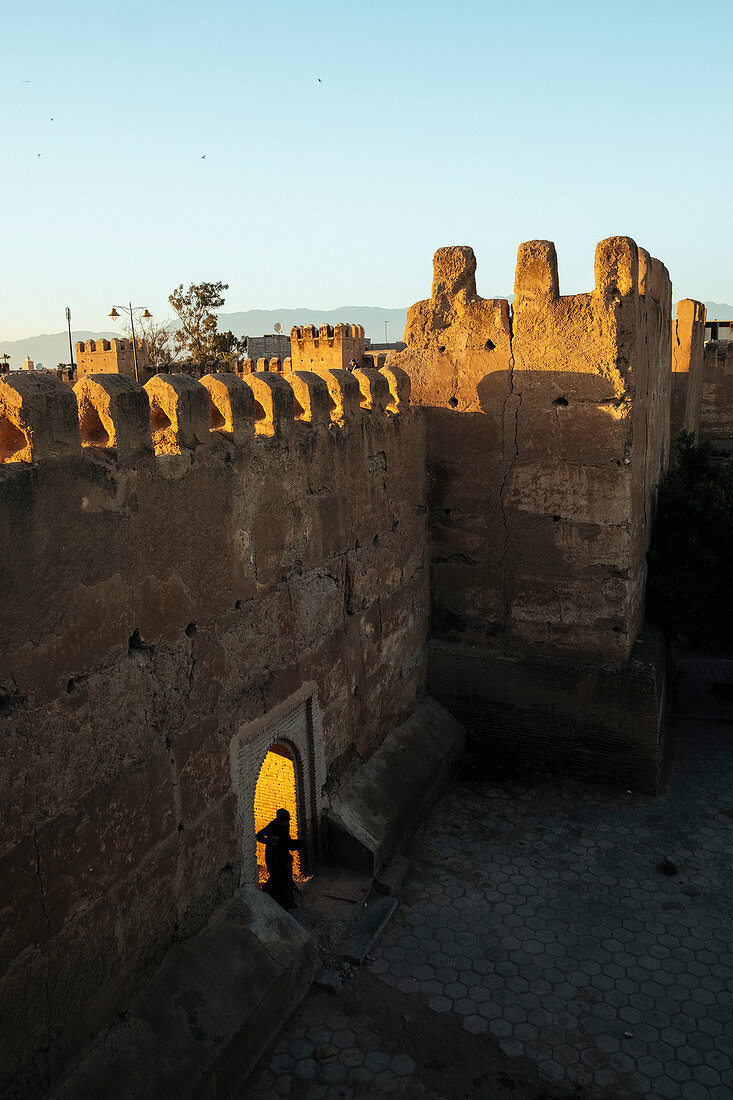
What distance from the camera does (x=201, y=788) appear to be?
4961 millimetres

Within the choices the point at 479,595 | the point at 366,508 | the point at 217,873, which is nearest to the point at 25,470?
the point at 217,873

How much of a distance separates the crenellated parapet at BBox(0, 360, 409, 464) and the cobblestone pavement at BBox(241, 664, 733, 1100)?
353cm

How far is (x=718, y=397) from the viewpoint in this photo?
14.3 meters

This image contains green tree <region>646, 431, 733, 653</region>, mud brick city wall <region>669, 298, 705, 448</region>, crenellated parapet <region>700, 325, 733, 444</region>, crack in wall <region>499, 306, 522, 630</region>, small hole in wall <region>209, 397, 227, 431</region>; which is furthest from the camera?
crenellated parapet <region>700, 325, 733, 444</region>

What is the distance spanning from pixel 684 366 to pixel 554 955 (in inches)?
334

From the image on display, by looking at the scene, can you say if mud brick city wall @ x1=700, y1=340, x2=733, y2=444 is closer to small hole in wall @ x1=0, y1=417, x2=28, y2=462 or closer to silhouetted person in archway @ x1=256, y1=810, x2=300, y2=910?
silhouetted person in archway @ x1=256, y1=810, x2=300, y2=910

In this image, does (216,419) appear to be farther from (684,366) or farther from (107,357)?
(107,357)

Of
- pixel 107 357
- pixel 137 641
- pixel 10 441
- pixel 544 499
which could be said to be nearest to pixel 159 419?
pixel 10 441

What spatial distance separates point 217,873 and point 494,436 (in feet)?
15.0

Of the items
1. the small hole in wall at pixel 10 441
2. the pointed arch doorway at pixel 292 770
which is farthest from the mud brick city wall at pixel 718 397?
the small hole in wall at pixel 10 441

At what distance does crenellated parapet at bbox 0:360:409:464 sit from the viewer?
3.72m

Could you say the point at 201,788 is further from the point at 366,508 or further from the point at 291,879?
the point at 366,508

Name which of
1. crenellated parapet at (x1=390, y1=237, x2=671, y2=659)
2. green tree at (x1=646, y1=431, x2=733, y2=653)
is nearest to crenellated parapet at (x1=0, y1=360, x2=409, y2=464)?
crenellated parapet at (x1=390, y1=237, x2=671, y2=659)

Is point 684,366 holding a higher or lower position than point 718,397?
higher
